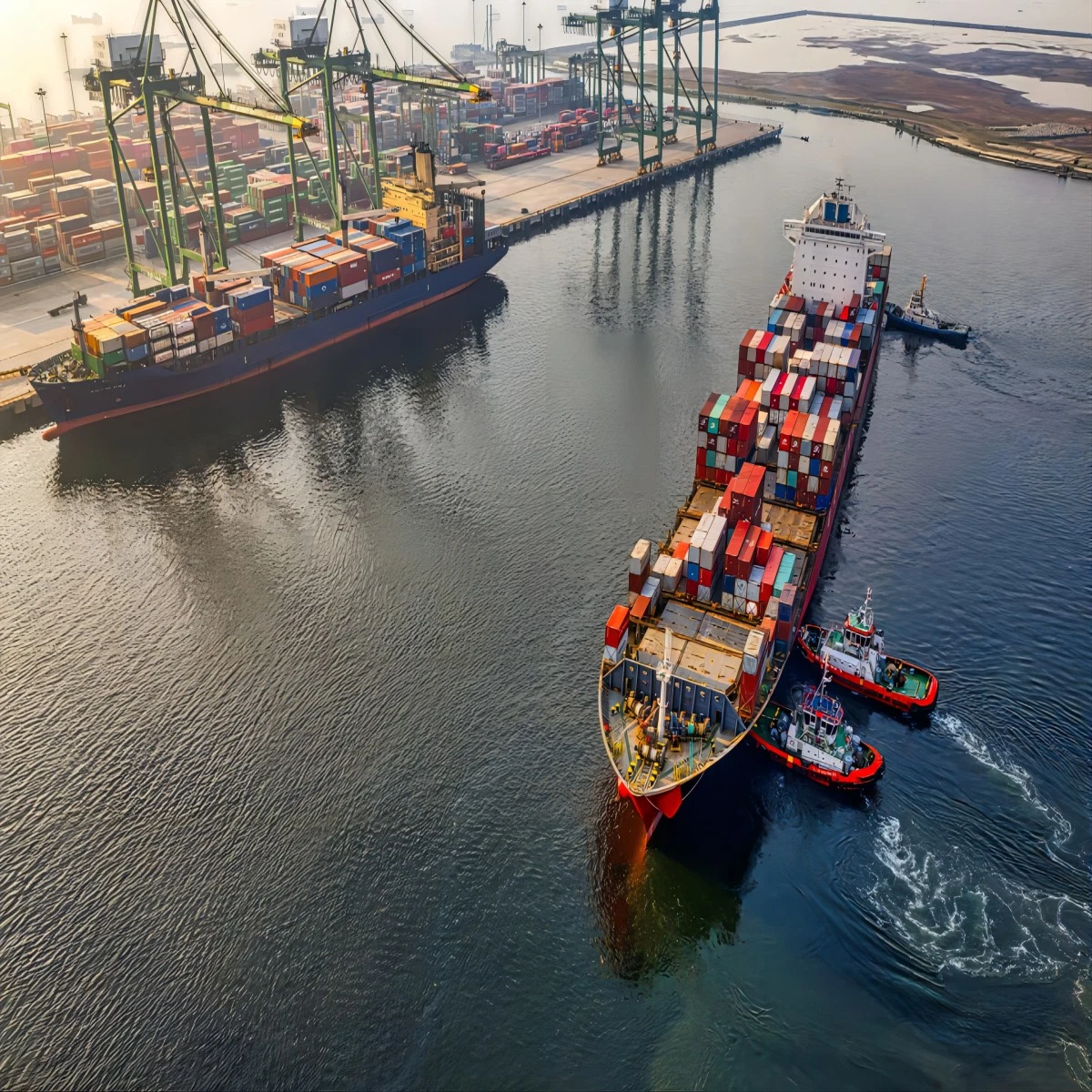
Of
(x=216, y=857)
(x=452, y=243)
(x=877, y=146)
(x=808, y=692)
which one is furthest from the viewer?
(x=877, y=146)

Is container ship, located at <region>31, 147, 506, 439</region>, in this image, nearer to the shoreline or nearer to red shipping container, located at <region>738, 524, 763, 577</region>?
red shipping container, located at <region>738, 524, 763, 577</region>

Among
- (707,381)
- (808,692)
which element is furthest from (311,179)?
(808,692)

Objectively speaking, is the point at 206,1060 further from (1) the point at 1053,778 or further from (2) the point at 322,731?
(1) the point at 1053,778

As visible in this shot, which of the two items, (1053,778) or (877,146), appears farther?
(877,146)

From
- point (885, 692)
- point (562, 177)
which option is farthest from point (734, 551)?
point (562, 177)

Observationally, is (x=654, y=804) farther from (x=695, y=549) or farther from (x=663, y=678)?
(x=695, y=549)

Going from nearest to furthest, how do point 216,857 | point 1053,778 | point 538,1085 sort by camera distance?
point 538,1085
point 216,857
point 1053,778

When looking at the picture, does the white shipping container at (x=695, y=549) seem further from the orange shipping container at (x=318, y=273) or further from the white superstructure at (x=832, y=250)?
the orange shipping container at (x=318, y=273)

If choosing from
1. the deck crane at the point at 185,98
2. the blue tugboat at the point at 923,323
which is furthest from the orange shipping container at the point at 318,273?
the blue tugboat at the point at 923,323
